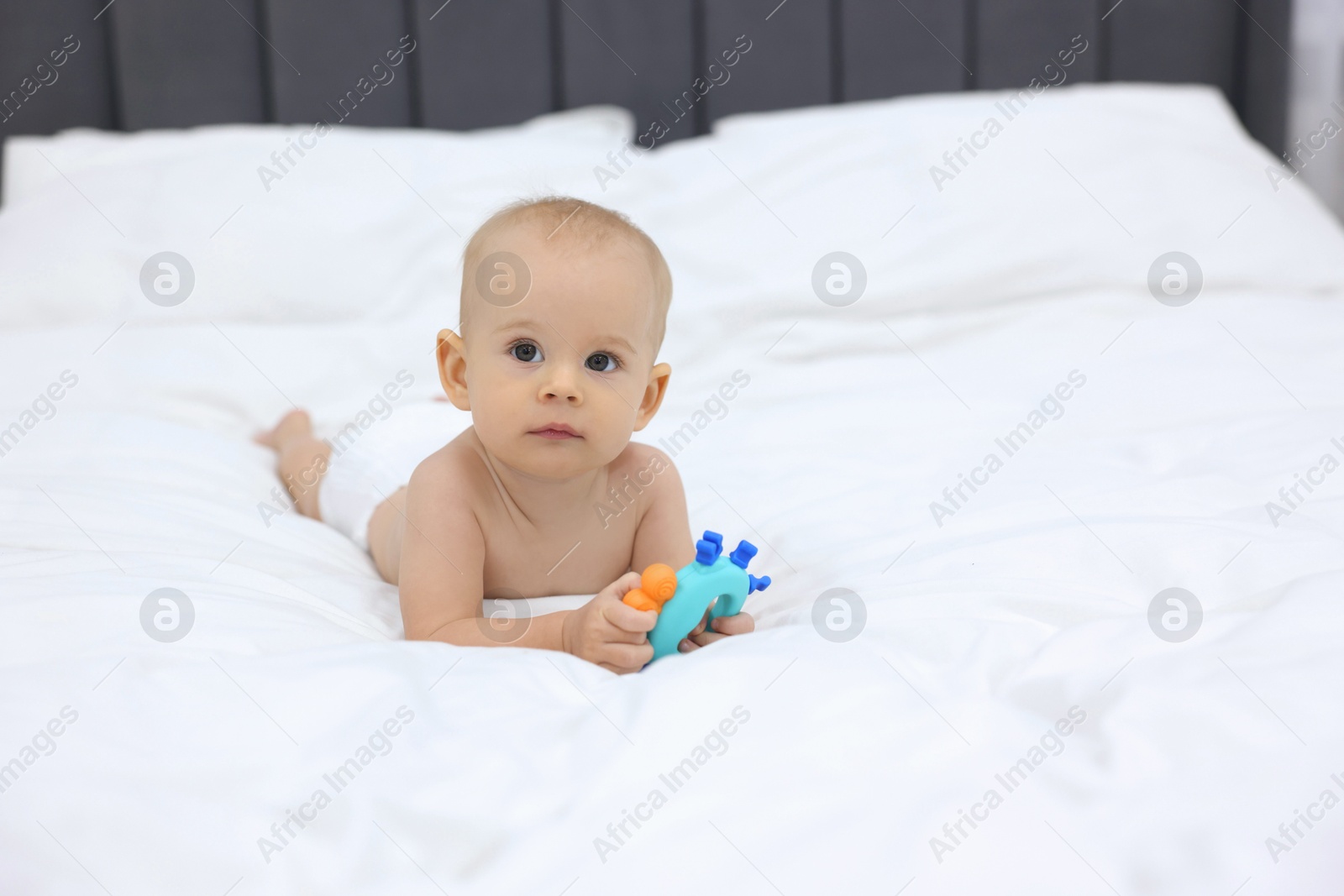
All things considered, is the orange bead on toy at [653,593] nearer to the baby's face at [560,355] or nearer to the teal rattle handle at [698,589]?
the teal rattle handle at [698,589]

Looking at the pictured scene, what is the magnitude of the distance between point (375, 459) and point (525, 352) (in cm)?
37

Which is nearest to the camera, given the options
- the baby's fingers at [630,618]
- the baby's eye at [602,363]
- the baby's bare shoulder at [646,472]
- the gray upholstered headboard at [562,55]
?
the baby's fingers at [630,618]

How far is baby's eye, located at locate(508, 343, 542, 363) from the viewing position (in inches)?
30.1

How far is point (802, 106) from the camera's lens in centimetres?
199

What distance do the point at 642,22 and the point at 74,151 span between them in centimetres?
100

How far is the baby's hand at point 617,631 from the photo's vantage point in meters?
0.68

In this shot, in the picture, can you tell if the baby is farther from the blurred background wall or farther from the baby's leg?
the blurred background wall

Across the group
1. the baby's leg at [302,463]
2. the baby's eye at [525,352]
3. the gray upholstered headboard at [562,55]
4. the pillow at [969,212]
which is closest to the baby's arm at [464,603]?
the baby's eye at [525,352]

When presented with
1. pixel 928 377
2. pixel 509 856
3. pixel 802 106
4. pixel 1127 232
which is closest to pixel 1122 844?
pixel 509 856

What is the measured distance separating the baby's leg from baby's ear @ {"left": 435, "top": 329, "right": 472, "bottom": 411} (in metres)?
0.33

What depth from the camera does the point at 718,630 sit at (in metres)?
0.76

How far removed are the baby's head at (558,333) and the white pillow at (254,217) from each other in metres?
0.70

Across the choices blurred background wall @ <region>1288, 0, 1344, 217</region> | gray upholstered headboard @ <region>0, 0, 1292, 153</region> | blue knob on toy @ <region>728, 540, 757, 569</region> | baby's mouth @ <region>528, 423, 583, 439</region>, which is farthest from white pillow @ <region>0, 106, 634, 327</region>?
blurred background wall @ <region>1288, 0, 1344, 217</region>

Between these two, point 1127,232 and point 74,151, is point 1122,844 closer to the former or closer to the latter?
point 1127,232
